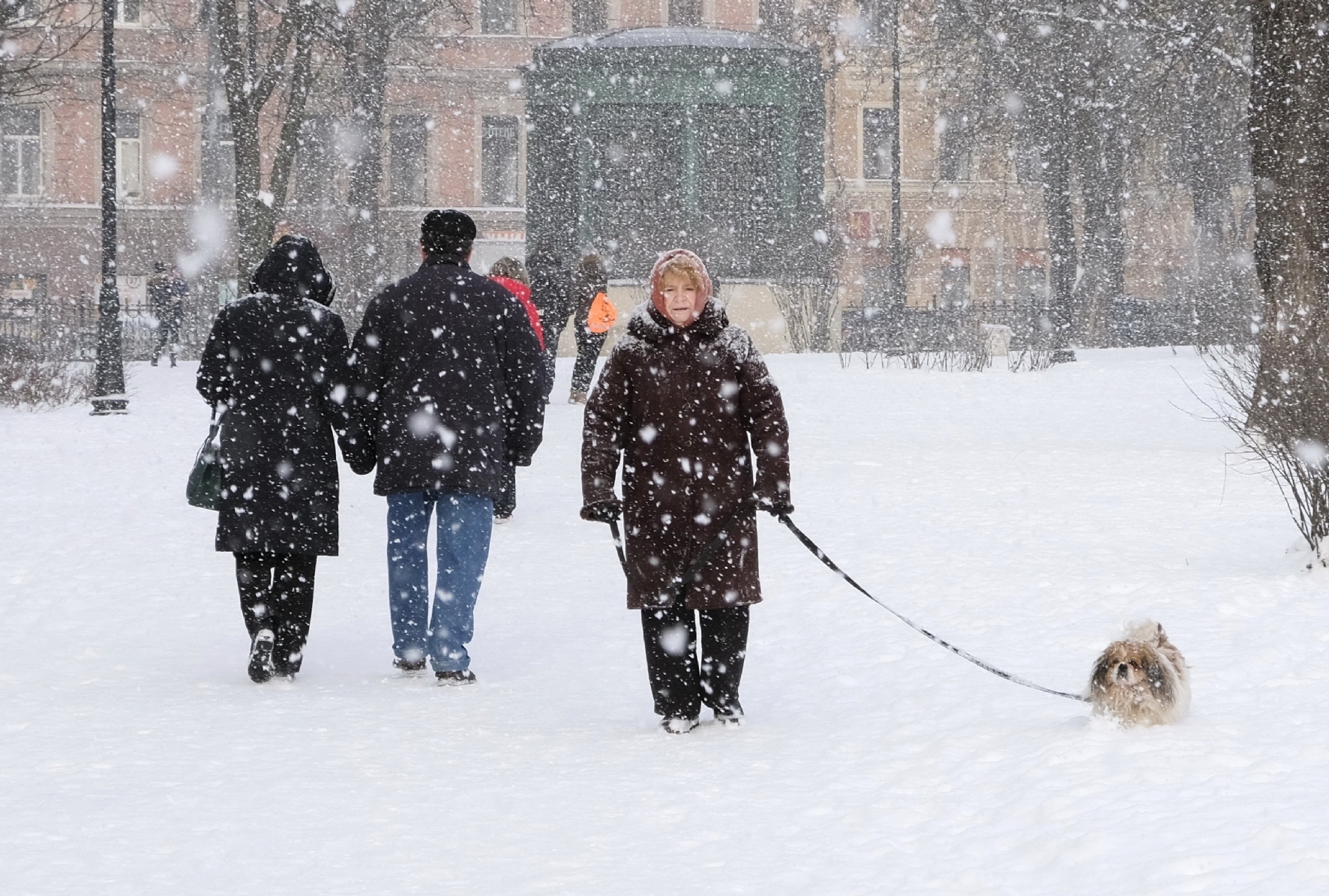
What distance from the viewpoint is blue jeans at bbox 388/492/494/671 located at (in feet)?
23.5

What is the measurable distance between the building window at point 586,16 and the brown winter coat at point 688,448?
40.6 m

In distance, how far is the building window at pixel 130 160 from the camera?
47344 mm

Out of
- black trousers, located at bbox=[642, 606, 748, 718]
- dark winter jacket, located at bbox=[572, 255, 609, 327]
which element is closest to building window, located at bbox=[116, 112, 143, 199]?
dark winter jacket, located at bbox=[572, 255, 609, 327]

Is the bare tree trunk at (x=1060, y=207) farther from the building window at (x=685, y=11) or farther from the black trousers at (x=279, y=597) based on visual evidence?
the black trousers at (x=279, y=597)

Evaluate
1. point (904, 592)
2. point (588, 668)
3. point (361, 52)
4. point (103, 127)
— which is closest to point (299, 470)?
point (588, 668)

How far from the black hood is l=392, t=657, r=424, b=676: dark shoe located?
5.05 feet

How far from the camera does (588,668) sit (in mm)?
7688

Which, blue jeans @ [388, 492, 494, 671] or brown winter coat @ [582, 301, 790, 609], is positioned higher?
brown winter coat @ [582, 301, 790, 609]

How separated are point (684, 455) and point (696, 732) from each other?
3.32 ft

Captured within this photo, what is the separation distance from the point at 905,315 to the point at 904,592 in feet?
68.6

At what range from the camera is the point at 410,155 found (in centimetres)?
4966

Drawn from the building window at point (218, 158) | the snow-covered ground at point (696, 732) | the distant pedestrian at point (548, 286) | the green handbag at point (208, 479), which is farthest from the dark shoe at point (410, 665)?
the building window at point (218, 158)

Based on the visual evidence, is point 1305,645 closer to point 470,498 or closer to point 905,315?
point 470,498

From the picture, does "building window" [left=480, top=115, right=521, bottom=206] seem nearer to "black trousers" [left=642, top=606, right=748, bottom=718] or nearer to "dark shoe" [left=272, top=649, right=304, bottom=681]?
"dark shoe" [left=272, top=649, right=304, bottom=681]
